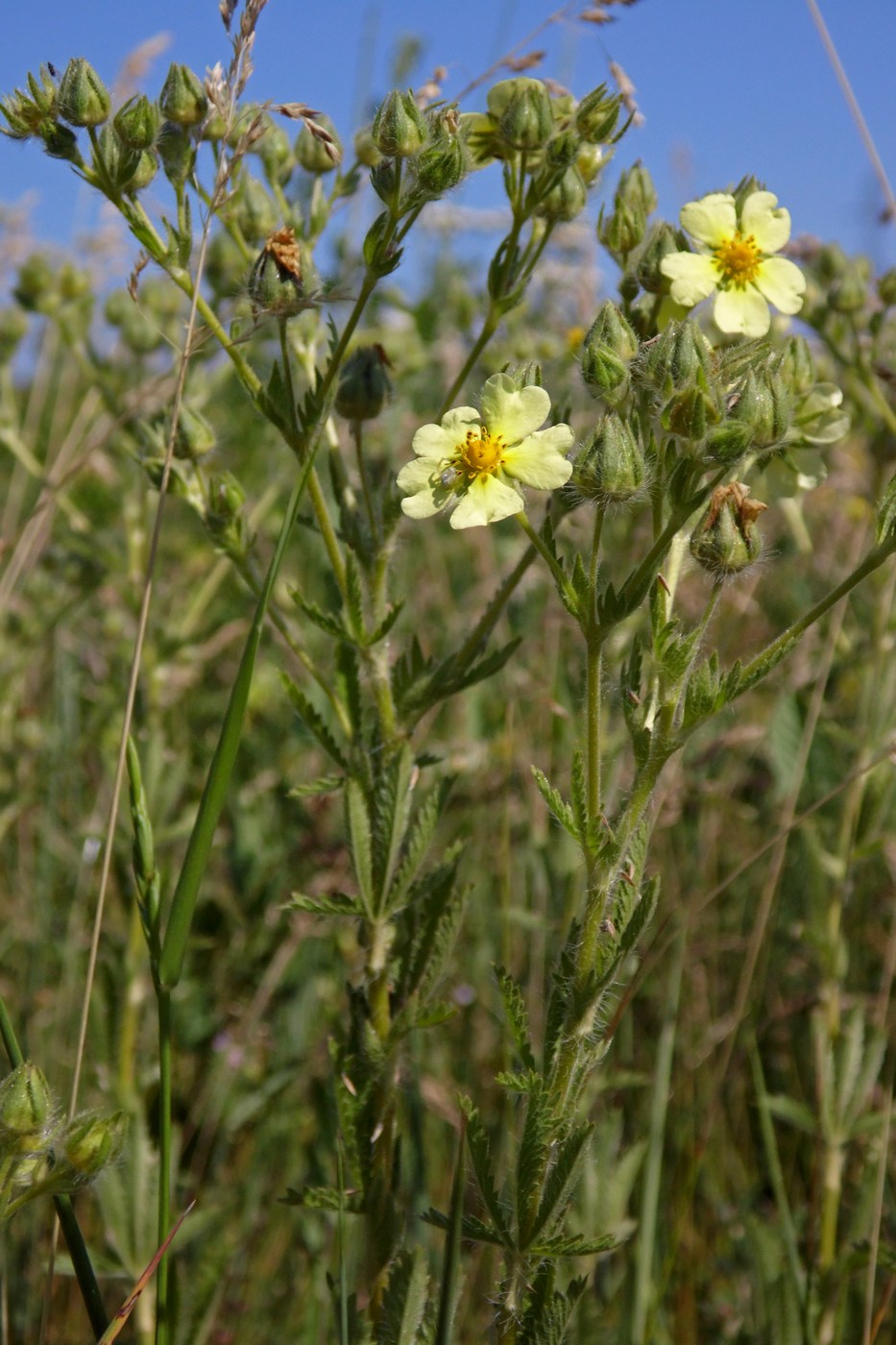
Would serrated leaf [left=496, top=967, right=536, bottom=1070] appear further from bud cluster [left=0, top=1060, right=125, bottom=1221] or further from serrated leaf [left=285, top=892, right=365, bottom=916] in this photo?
bud cluster [left=0, top=1060, right=125, bottom=1221]

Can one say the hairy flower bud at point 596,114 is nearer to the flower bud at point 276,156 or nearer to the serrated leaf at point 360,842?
the flower bud at point 276,156

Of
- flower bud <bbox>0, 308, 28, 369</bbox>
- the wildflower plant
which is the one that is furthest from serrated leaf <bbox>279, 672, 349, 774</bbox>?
flower bud <bbox>0, 308, 28, 369</bbox>

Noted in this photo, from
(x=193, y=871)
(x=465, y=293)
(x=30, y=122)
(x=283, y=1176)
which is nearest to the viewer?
(x=193, y=871)

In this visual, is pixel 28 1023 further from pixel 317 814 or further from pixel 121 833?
pixel 317 814

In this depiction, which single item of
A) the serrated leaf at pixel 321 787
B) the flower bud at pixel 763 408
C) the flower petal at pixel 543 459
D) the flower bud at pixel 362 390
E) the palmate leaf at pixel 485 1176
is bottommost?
the palmate leaf at pixel 485 1176

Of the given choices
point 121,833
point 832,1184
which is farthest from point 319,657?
point 832,1184

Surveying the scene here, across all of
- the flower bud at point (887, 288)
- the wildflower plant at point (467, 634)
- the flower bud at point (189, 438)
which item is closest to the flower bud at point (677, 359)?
the wildflower plant at point (467, 634)
